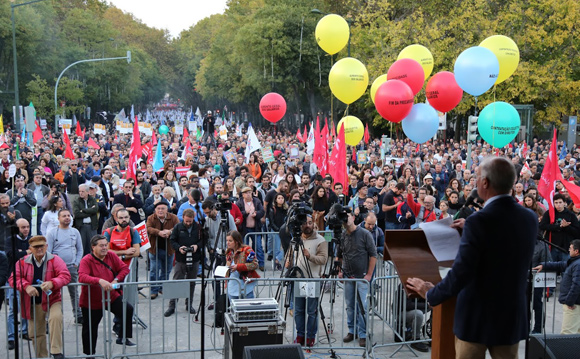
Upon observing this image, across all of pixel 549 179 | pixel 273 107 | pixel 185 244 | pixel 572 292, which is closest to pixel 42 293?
pixel 185 244

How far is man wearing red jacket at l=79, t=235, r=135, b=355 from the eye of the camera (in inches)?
279

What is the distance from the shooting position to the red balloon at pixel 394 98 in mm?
14133

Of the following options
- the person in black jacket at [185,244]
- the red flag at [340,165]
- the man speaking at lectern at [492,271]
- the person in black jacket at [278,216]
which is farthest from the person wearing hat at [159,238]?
the man speaking at lectern at [492,271]

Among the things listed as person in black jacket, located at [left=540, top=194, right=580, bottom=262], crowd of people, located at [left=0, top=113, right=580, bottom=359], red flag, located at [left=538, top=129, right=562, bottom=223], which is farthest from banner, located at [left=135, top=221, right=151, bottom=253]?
red flag, located at [left=538, top=129, right=562, bottom=223]

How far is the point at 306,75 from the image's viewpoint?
46000 millimetres

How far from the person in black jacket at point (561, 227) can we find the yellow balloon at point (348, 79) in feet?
21.8

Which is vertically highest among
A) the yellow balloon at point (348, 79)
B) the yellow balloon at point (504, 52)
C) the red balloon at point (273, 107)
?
the yellow balloon at point (504, 52)

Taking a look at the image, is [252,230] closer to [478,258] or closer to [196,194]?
[196,194]

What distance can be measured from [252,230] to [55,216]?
11.7 feet

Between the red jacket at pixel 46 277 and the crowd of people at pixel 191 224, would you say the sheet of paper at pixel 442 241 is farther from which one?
the red jacket at pixel 46 277

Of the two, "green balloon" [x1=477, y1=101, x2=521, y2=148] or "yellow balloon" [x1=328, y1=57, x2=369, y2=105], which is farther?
"yellow balloon" [x1=328, y1=57, x2=369, y2=105]

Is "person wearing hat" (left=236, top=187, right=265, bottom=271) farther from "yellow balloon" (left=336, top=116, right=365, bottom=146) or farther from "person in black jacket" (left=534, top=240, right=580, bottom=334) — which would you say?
"yellow balloon" (left=336, top=116, right=365, bottom=146)

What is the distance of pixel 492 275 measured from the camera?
3.63 metres

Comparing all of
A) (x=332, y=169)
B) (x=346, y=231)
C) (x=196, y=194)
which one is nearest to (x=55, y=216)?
(x=196, y=194)
